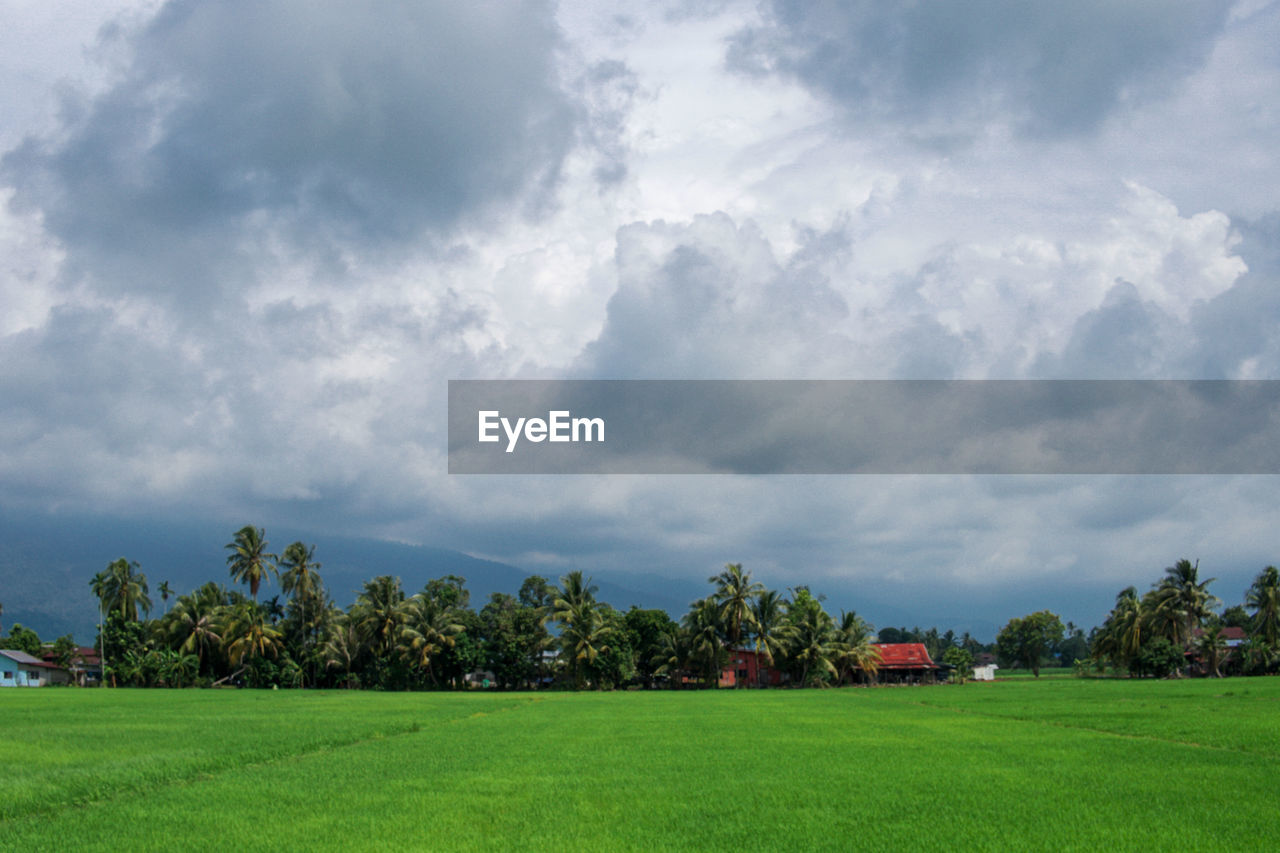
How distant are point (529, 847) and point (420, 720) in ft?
69.9

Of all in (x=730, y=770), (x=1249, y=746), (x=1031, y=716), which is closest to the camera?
(x=730, y=770)

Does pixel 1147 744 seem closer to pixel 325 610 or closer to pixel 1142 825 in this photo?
pixel 1142 825

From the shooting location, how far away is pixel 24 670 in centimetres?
8312

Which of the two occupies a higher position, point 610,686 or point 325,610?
point 325,610

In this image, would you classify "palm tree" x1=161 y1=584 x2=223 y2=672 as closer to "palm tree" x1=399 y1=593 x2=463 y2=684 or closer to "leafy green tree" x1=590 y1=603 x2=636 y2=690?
"palm tree" x1=399 y1=593 x2=463 y2=684

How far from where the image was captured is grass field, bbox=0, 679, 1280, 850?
9844 millimetres

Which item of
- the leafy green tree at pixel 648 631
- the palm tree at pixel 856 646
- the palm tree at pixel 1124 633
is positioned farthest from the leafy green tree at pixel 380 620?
the palm tree at pixel 1124 633

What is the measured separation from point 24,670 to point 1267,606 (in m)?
100

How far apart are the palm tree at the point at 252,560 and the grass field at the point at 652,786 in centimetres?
4666

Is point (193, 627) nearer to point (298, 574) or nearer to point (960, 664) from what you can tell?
point (298, 574)

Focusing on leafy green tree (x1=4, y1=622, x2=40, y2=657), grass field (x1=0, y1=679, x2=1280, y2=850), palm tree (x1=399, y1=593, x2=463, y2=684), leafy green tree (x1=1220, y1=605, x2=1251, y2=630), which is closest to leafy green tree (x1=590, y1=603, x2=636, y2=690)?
palm tree (x1=399, y1=593, x2=463, y2=684)

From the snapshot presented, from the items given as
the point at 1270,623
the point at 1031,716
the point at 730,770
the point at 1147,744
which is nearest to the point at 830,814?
the point at 730,770

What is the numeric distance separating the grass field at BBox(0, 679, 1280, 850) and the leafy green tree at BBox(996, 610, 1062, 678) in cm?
9366

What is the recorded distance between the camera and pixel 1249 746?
692 inches
